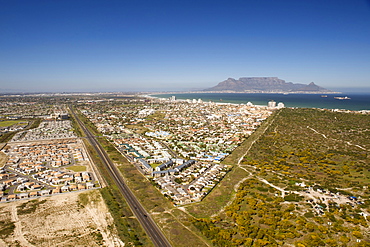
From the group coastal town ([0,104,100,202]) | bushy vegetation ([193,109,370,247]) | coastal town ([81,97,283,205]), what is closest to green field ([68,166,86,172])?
coastal town ([0,104,100,202])

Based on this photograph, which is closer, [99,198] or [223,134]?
[99,198]

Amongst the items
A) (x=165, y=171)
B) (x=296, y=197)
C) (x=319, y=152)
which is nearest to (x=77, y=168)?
(x=165, y=171)

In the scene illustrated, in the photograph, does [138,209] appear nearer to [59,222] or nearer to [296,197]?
[59,222]

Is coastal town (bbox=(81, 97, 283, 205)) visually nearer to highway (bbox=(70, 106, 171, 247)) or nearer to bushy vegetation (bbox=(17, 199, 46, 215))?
highway (bbox=(70, 106, 171, 247))

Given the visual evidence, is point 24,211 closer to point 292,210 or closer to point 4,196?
point 4,196

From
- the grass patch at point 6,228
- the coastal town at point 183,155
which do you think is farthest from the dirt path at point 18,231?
the coastal town at point 183,155

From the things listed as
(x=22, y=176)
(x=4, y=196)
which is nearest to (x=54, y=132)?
(x=22, y=176)

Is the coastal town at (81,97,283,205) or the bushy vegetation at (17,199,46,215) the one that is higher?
the coastal town at (81,97,283,205)

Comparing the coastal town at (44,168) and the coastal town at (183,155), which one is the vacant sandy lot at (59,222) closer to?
the coastal town at (44,168)
